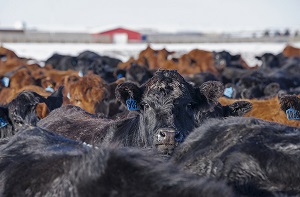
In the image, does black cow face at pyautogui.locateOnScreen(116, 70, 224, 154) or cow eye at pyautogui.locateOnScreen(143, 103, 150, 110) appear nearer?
black cow face at pyautogui.locateOnScreen(116, 70, 224, 154)

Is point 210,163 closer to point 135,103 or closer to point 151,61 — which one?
point 135,103

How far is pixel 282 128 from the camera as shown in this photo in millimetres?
2584

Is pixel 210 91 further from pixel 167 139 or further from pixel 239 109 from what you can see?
pixel 239 109

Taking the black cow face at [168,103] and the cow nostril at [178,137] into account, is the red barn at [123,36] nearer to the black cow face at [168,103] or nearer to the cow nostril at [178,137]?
the black cow face at [168,103]

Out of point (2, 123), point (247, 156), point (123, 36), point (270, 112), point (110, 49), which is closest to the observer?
point (247, 156)

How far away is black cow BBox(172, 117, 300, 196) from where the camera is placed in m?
2.35

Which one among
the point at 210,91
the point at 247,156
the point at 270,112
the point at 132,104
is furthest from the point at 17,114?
the point at 247,156

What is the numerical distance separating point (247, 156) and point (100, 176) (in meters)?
0.56

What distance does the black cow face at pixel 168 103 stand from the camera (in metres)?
4.81

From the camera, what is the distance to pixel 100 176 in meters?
2.17

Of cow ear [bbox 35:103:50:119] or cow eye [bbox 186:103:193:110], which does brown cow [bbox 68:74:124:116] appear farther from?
cow eye [bbox 186:103:193:110]

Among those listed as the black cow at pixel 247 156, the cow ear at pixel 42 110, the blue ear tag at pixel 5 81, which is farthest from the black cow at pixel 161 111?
the blue ear tag at pixel 5 81

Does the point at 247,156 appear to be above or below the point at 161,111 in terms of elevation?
above

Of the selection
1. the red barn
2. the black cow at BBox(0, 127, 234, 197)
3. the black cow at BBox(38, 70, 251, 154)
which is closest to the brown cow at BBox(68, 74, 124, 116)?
the black cow at BBox(38, 70, 251, 154)
